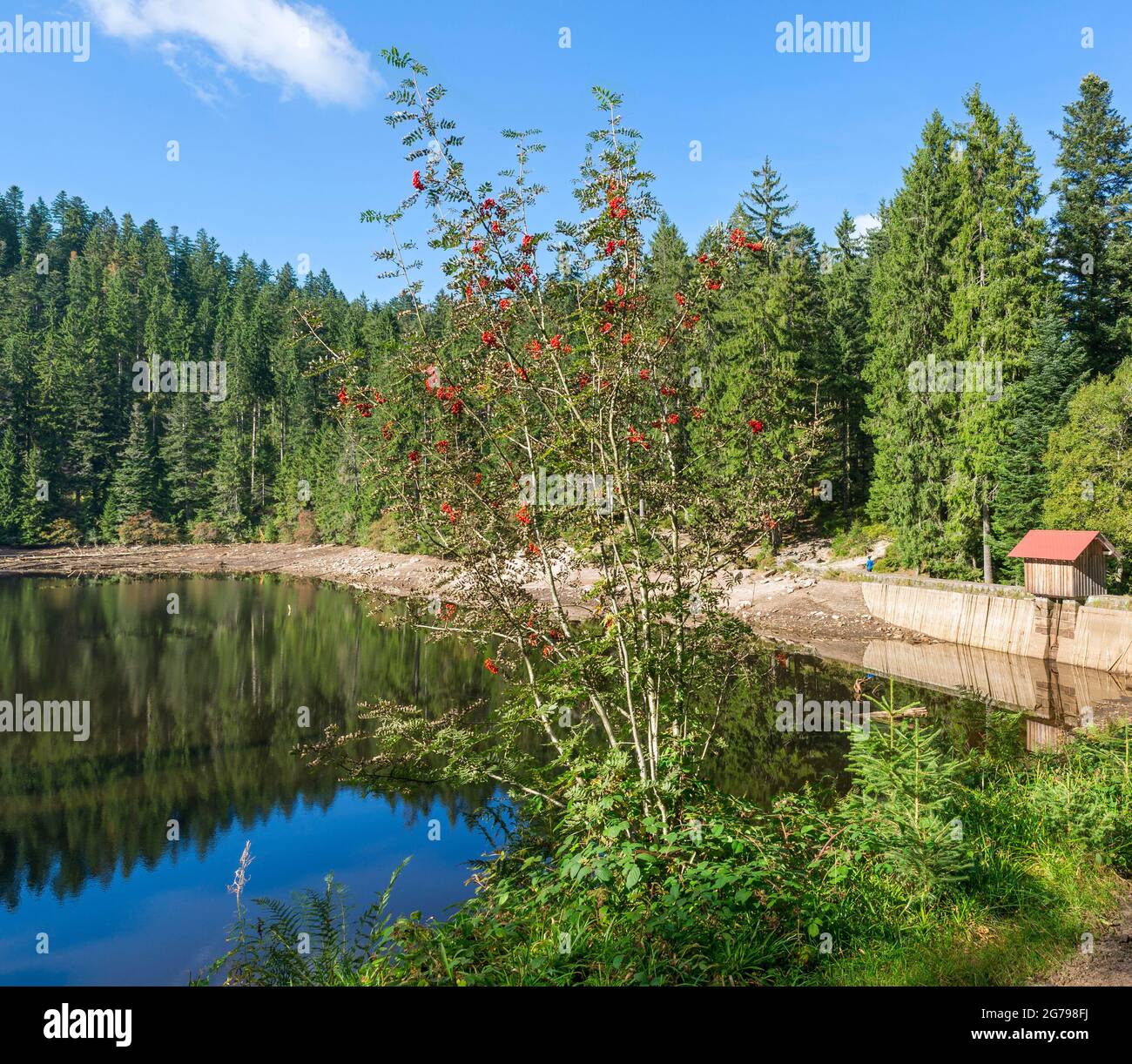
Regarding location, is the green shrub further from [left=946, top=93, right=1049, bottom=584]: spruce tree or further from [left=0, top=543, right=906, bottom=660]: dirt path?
[left=946, top=93, right=1049, bottom=584]: spruce tree

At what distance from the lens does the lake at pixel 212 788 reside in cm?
973

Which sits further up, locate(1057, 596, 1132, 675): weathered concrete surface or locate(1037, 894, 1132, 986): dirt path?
locate(1037, 894, 1132, 986): dirt path

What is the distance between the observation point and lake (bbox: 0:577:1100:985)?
973 cm

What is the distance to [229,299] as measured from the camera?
9869 cm

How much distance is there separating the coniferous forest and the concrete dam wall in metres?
2.75

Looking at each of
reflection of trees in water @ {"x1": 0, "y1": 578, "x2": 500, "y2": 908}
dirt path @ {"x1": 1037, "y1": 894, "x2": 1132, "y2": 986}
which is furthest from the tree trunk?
dirt path @ {"x1": 1037, "y1": 894, "x2": 1132, "y2": 986}

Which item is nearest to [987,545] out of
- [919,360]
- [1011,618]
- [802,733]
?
[1011,618]

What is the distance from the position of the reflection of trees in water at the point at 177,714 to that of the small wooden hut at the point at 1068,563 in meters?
17.8

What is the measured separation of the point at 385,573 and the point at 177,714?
90.7 ft

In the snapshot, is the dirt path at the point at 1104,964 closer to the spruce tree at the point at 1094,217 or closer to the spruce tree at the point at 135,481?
the spruce tree at the point at 1094,217

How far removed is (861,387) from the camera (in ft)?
145

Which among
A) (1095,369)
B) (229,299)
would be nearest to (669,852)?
(1095,369)

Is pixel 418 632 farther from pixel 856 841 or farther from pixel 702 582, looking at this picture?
pixel 856 841

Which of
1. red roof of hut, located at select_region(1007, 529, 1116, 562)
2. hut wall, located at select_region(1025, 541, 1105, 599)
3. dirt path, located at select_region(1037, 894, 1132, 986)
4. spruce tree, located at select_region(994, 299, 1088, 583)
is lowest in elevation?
dirt path, located at select_region(1037, 894, 1132, 986)
